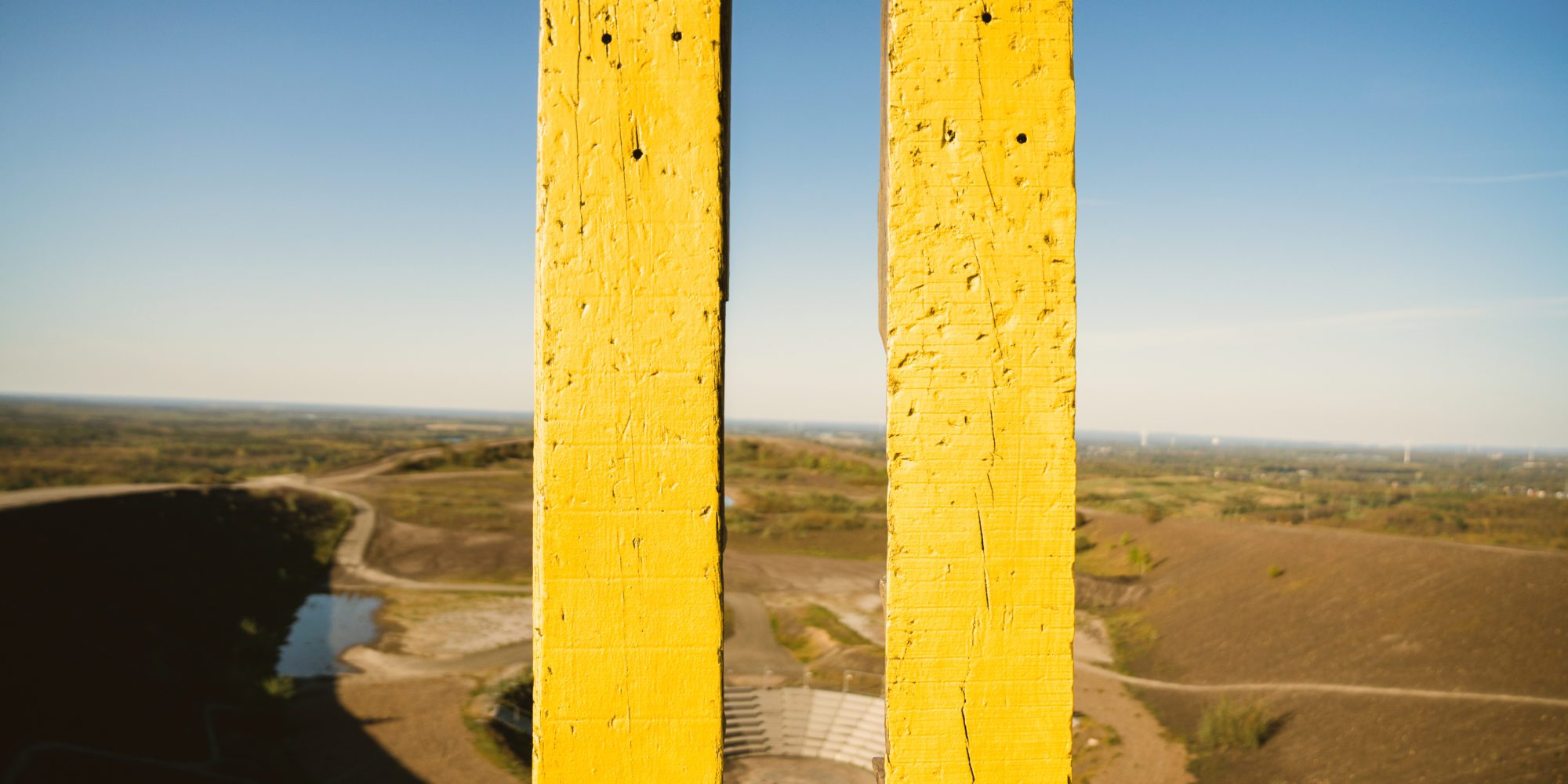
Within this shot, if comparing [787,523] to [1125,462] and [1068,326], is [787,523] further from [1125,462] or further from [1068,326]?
[1125,462]

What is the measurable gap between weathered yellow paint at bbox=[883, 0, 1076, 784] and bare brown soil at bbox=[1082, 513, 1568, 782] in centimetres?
1400

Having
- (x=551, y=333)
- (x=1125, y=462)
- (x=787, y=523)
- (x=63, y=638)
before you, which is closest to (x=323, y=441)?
(x=787, y=523)

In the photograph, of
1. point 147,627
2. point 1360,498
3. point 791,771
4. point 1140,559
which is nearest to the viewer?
point 791,771

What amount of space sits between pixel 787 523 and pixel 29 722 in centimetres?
2661

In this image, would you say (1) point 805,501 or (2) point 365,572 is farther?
(1) point 805,501

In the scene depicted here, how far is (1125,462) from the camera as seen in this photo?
252 feet

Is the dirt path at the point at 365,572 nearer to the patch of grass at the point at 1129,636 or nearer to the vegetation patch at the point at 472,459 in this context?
the vegetation patch at the point at 472,459

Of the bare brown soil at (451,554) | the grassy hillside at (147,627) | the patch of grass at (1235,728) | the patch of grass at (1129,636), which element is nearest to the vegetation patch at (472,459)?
the bare brown soil at (451,554)

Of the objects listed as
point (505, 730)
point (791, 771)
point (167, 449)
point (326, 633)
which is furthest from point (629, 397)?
point (167, 449)

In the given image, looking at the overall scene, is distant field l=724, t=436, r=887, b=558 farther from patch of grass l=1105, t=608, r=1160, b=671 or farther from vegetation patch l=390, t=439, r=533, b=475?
vegetation patch l=390, t=439, r=533, b=475

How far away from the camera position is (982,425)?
131 cm

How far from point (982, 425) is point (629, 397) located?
2.01 ft

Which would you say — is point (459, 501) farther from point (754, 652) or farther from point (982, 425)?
point (982, 425)

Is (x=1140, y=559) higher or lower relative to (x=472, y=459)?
lower
